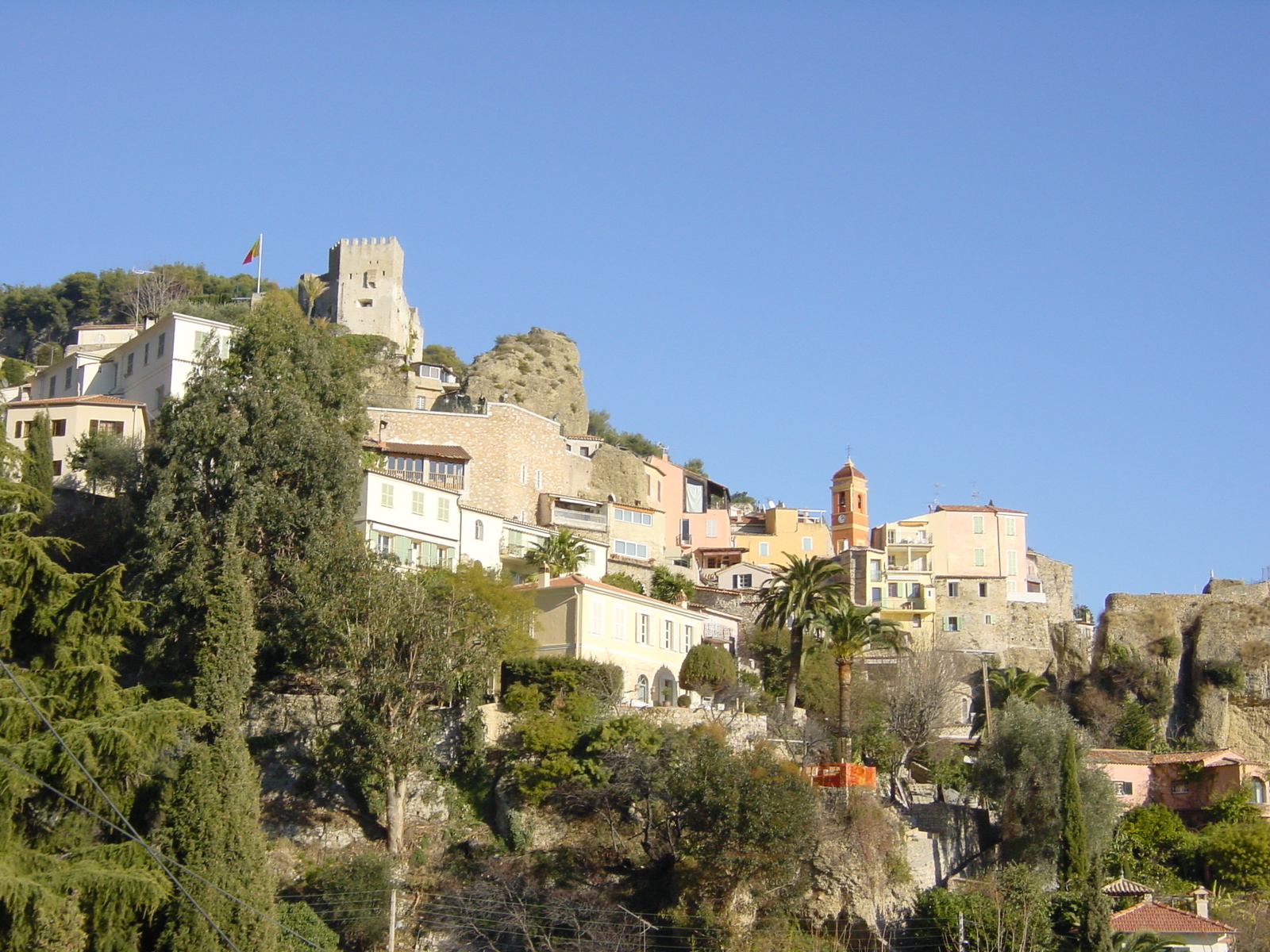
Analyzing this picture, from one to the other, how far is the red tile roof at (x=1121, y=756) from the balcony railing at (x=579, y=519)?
2596 centimetres

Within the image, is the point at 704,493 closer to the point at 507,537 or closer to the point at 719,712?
the point at 507,537

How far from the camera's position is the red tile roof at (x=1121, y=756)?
188 feet

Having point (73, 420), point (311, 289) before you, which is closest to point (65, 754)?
point (73, 420)

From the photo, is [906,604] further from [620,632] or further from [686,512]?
[620,632]

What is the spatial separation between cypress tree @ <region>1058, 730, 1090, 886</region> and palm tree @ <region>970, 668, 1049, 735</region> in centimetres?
1169

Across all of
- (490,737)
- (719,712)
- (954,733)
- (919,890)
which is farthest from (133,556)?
(954,733)

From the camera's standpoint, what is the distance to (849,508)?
9094cm

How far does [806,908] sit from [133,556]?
21957mm

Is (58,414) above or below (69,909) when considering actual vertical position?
above

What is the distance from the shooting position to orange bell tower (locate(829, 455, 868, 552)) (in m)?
90.3

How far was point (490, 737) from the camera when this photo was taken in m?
45.7

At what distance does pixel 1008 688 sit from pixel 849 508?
30.4 meters

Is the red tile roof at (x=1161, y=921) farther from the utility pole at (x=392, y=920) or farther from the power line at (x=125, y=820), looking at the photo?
the power line at (x=125, y=820)

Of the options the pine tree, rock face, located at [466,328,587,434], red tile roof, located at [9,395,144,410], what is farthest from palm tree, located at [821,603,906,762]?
rock face, located at [466,328,587,434]
